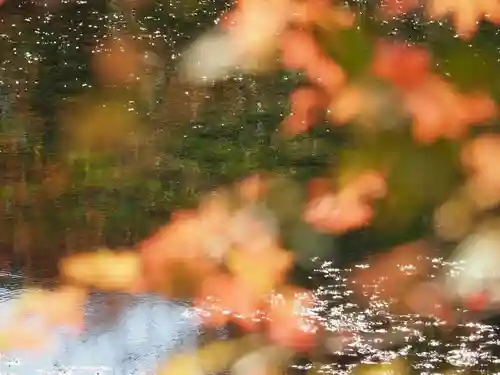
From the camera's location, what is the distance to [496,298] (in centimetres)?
53

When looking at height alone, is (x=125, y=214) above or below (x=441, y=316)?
above

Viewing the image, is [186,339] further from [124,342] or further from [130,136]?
[130,136]

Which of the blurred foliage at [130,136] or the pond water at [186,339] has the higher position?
the blurred foliage at [130,136]

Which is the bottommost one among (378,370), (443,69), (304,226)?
(378,370)

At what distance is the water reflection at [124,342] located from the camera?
55 centimetres

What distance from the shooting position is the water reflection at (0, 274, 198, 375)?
553mm

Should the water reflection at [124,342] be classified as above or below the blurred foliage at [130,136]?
below

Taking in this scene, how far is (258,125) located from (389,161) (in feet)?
0.37

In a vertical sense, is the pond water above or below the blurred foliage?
below

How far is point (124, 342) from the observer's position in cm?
55

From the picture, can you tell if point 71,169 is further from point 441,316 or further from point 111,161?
point 441,316

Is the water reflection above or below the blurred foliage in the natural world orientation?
below

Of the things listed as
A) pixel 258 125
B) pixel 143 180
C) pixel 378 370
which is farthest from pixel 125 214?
pixel 378 370

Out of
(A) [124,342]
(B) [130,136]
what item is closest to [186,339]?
(A) [124,342]
